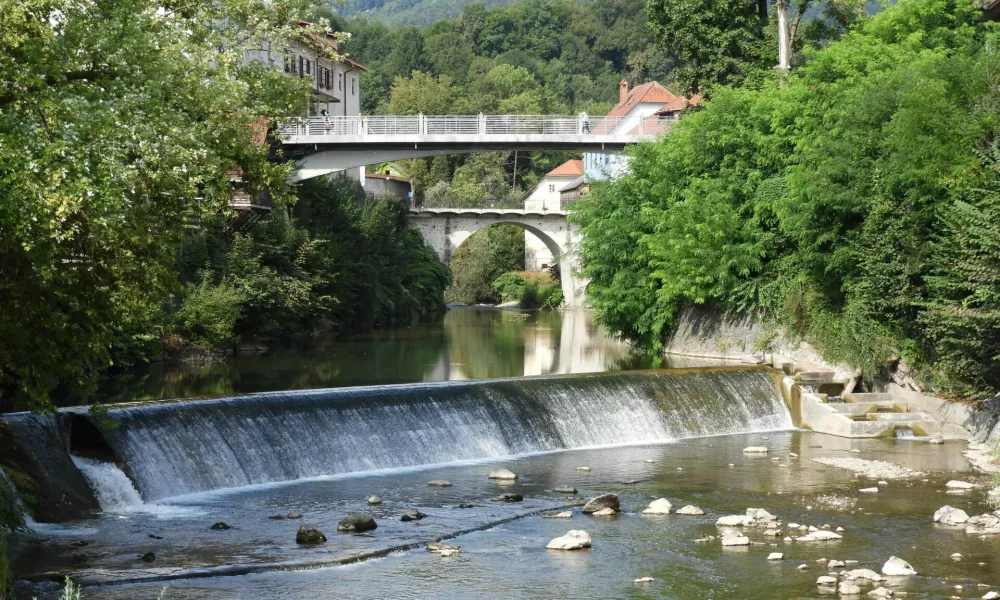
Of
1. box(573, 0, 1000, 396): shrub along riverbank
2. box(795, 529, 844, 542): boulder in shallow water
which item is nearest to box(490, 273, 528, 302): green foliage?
box(573, 0, 1000, 396): shrub along riverbank

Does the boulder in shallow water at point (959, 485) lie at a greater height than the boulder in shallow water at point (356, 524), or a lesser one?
A: lesser

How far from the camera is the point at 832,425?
973 inches

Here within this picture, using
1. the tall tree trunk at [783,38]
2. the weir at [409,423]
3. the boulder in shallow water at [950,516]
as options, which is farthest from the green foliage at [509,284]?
the boulder in shallow water at [950,516]

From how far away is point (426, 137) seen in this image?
144 ft

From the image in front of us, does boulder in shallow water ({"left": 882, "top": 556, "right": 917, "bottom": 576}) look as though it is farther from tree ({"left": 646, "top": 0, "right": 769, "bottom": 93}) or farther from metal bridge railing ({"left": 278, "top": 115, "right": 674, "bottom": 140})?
metal bridge railing ({"left": 278, "top": 115, "right": 674, "bottom": 140})

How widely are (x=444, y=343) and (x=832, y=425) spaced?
19.4 meters

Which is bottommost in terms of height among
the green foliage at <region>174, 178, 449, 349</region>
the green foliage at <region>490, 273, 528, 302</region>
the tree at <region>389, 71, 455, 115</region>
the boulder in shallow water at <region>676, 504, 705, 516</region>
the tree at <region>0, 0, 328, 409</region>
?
the green foliage at <region>490, 273, 528, 302</region>

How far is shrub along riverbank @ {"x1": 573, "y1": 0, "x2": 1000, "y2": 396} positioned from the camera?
76.8ft

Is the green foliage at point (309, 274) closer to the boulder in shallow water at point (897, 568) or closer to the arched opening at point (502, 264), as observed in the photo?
the arched opening at point (502, 264)

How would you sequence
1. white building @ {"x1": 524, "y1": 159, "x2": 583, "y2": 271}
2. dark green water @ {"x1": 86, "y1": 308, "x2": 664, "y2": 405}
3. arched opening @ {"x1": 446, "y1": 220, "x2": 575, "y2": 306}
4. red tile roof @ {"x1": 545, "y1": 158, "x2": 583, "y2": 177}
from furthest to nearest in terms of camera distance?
1. red tile roof @ {"x1": 545, "y1": 158, "x2": 583, "y2": 177}
2. white building @ {"x1": 524, "y1": 159, "x2": 583, "y2": 271}
3. arched opening @ {"x1": 446, "y1": 220, "x2": 575, "y2": 306}
4. dark green water @ {"x1": 86, "y1": 308, "x2": 664, "y2": 405}

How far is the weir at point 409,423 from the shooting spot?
18.6m

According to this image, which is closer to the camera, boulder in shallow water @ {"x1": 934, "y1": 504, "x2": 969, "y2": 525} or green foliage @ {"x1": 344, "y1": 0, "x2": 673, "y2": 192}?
boulder in shallow water @ {"x1": 934, "y1": 504, "x2": 969, "y2": 525}

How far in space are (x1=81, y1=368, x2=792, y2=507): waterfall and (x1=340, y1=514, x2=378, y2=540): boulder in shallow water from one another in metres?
3.61

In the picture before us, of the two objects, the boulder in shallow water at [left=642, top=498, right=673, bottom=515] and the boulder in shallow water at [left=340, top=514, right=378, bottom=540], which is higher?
the boulder in shallow water at [left=340, top=514, right=378, bottom=540]
